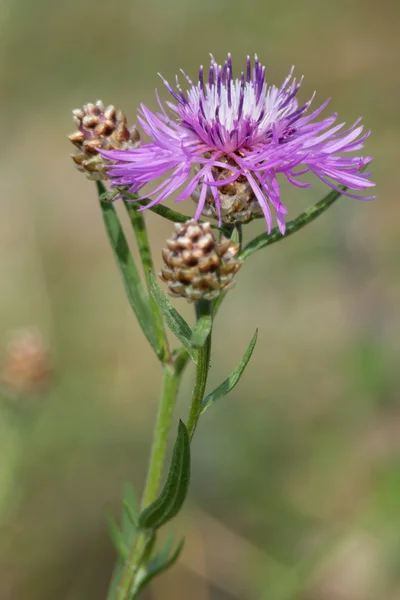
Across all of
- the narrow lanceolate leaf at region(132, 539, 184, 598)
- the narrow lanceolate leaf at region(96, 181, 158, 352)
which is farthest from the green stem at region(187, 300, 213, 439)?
the narrow lanceolate leaf at region(132, 539, 184, 598)

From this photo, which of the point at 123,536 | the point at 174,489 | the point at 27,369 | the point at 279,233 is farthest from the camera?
the point at 27,369

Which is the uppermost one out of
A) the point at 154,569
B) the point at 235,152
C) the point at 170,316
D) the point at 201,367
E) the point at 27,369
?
the point at 235,152

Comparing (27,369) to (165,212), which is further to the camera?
(27,369)

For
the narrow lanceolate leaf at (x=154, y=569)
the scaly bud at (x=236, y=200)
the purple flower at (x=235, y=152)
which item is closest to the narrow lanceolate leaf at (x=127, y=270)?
the purple flower at (x=235, y=152)

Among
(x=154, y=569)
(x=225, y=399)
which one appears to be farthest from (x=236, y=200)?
(x=225, y=399)

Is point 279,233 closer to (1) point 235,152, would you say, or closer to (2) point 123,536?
(1) point 235,152

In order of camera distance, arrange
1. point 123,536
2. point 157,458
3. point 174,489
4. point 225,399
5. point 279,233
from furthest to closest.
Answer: point 225,399 < point 123,536 < point 157,458 < point 279,233 < point 174,489

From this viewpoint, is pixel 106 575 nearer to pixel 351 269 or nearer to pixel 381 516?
pixel 381 516
